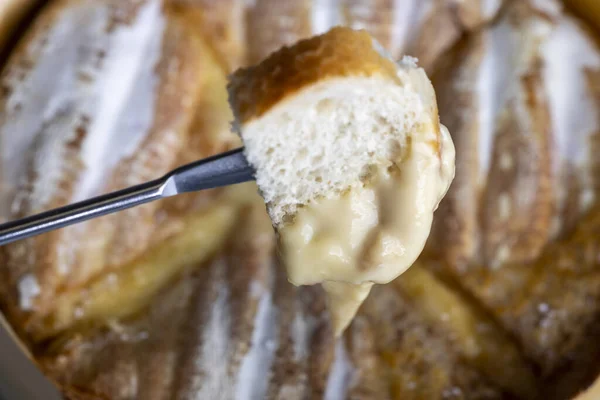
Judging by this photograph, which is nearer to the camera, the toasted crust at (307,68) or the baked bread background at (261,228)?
the toasted crust at (307,68)

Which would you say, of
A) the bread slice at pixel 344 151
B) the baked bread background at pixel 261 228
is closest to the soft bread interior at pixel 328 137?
the bread slice at pixel 344 151

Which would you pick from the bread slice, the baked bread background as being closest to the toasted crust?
the bread slice

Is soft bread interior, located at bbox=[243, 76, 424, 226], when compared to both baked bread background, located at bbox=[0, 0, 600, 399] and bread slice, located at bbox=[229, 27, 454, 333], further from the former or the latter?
baked bread background, located at bbox=[0, 0, 600, 399]

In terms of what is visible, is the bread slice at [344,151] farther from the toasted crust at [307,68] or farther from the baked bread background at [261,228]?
the baked bread background at [261,228]

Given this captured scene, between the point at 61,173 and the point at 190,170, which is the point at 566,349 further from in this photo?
the point at 61,173

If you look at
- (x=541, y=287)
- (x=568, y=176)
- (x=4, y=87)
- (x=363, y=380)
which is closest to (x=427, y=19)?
(x=568, y=176)

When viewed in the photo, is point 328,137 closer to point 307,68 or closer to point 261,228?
point 307,68
